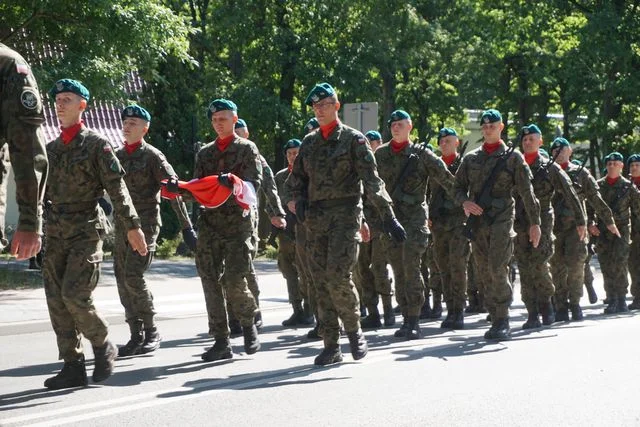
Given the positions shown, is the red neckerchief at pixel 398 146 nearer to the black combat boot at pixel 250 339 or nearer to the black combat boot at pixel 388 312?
the black combat boot at pixel 388 312

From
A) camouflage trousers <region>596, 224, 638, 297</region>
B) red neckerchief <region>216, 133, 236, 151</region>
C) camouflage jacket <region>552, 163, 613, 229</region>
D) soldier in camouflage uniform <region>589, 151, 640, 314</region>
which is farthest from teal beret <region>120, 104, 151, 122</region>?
camouflage trousers <region>596, 224, 638, 297</region>

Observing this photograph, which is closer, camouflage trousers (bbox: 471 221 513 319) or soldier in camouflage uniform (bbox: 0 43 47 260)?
soldier in camouflage uniform (bbox: 0 43 47 260)

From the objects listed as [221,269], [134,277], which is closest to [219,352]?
[221,269]

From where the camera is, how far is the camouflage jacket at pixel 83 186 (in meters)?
7.67

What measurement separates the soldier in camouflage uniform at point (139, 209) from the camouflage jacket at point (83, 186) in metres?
1.87

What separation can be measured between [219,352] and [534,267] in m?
4.26

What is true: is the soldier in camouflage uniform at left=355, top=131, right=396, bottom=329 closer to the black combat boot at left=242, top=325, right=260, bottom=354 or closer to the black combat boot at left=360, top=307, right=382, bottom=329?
the black combat boot at left=360, top=307, right=382, bottom=329

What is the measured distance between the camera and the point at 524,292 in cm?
1198

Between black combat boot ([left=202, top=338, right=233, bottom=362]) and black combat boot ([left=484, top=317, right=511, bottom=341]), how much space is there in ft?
8.89

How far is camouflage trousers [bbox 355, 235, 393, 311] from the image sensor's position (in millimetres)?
12059

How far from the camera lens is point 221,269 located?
30.4 feet

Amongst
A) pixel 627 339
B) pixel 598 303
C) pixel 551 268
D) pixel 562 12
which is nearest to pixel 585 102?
pixel 562 12

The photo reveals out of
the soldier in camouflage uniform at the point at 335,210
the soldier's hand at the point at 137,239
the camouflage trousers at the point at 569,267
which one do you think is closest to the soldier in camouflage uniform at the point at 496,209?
the camouflage trousers at the point at 569,267

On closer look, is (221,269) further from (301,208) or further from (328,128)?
(328,128)
